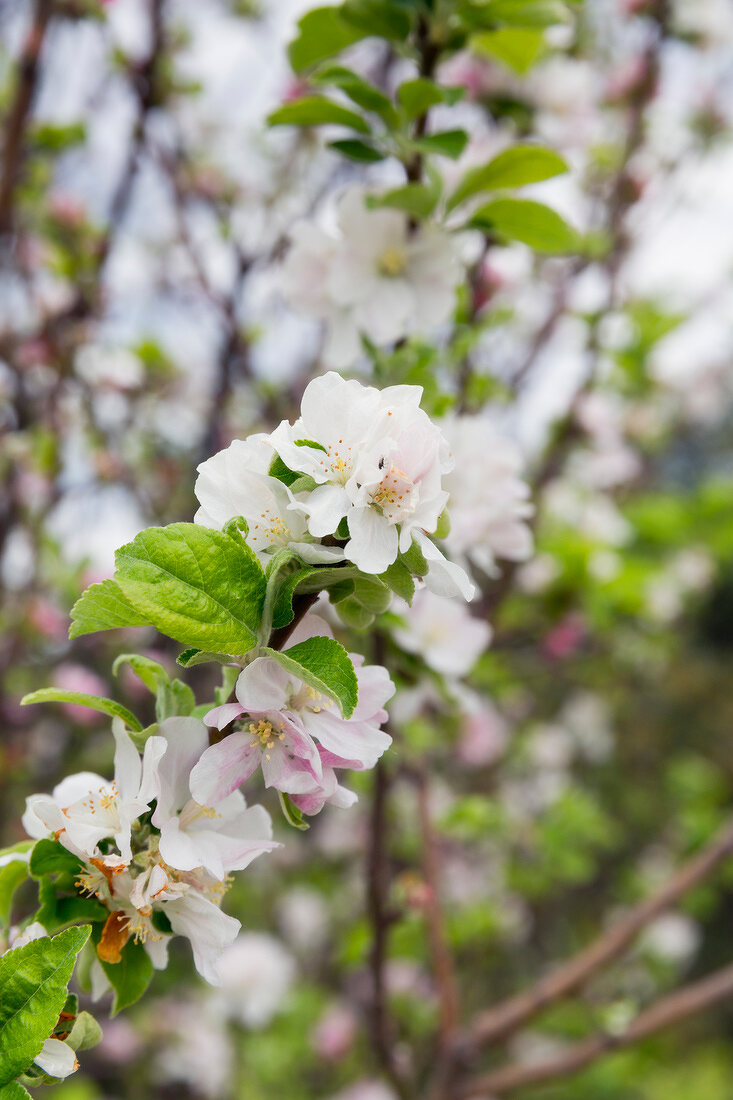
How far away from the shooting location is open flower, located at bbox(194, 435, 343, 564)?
0.56 meters

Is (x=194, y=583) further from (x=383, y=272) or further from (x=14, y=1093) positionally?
(x=383, y=272)

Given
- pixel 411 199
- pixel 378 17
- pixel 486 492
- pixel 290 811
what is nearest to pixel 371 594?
pixel 290 811

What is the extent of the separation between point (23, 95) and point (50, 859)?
1752 millimetres

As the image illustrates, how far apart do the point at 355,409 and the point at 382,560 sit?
0.37 feet

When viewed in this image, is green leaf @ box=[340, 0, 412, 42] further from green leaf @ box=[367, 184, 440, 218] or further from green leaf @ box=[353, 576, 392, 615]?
green leaf @ box=[353, 576, 392, 615]

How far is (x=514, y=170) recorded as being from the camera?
91 cm

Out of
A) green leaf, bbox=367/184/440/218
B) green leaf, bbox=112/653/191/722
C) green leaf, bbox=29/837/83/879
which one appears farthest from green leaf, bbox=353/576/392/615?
green leaf, bbox=367/184/440/218

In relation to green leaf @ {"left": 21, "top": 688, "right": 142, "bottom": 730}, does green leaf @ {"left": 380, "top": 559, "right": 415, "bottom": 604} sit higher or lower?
higher

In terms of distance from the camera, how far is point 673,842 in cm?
513

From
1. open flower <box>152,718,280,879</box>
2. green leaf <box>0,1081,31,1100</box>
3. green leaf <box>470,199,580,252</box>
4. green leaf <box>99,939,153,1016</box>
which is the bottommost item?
green leaf <box>99,939,153,1016</box>

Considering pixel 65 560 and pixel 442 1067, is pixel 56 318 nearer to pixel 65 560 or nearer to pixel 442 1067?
pixel 65 560

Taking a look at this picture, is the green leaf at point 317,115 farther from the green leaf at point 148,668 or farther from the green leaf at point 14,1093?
the green leaf at point 14,1093

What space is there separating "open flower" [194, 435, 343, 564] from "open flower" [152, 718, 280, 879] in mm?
127

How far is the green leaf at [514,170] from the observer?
88 centimetres
